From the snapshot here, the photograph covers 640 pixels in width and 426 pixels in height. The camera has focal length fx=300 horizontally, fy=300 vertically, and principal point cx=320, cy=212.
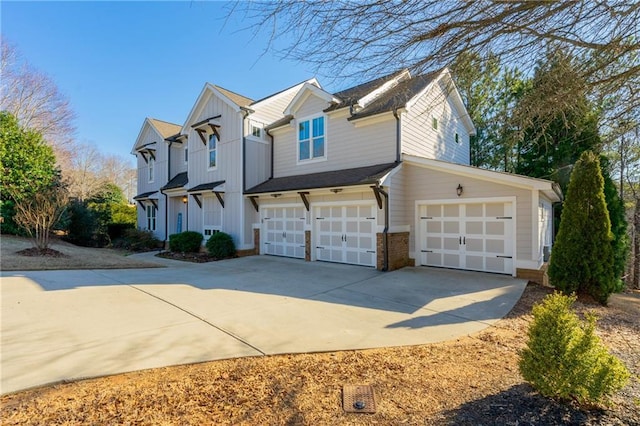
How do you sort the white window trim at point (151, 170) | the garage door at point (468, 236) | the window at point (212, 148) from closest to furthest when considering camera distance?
the garage door at point (468, 236) → the window at point (212, 148) → the white window trim at point (151, 170)

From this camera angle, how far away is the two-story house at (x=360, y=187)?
30.2 ft

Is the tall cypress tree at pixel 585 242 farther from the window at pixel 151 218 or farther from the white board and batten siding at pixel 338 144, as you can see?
the window at pixel 151 218

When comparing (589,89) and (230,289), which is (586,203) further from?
(230,289)

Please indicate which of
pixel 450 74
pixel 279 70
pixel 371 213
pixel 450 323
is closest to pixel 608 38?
pixel 450 74

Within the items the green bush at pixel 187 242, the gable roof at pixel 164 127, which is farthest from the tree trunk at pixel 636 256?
the gable roof at pixel 164 127

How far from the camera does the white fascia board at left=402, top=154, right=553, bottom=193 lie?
27.1ft

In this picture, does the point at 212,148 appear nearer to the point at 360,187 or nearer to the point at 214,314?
the point at 360,187

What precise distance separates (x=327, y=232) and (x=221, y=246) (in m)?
4.95

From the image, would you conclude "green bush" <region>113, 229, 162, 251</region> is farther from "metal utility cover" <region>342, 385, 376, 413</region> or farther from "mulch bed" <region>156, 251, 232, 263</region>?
"metal utility cover" <region>342, 385, 376, 413</region>

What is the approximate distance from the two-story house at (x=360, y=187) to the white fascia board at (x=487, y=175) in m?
0.03

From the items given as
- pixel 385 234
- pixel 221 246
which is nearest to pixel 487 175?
pixel 385 234

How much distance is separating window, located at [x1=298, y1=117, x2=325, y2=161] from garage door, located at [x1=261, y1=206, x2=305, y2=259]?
2.49 m

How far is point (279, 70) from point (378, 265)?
7440 millimetres

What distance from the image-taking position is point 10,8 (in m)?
7.87
